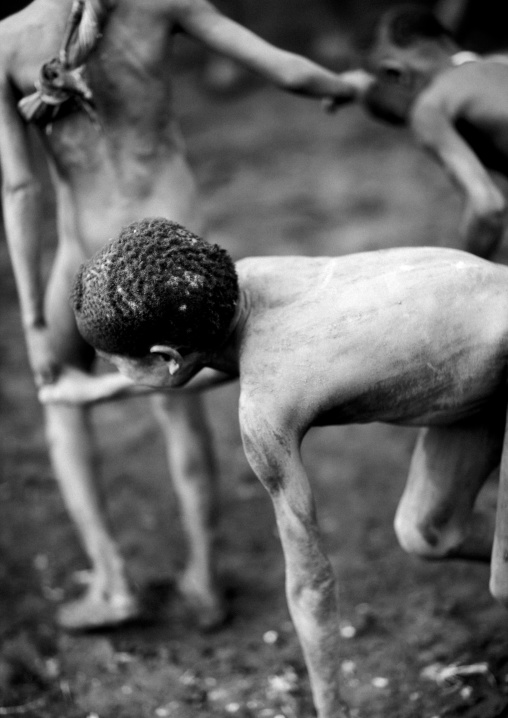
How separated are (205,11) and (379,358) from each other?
131 cm

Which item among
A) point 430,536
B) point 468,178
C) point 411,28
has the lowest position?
point 430,536

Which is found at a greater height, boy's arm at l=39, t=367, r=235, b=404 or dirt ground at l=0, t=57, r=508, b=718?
boy's arm at l=39, t=367, r=235, b=404

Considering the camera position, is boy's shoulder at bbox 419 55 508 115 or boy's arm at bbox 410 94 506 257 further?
boy's shoulder at bbox 419 55 508 115

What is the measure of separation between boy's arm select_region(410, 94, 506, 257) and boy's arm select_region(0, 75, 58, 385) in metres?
1.39

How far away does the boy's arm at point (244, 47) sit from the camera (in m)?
2.69

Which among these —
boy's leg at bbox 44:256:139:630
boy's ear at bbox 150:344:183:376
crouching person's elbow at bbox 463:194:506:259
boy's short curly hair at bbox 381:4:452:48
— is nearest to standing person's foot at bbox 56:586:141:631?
boy's leg at bbox 44:256:139:630

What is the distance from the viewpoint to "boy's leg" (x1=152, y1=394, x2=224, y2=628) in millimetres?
3082

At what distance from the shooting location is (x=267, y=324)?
6.95ft

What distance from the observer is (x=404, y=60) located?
11.2ft

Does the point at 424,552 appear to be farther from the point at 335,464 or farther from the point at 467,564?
the point at 335,464

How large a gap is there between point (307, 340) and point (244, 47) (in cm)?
114

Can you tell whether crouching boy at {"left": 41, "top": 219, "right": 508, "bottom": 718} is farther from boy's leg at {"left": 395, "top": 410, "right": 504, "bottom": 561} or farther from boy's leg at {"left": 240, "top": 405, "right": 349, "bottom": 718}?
boy's leg at {"left": 395, "top": 410, "right": 504, "bottom": 561}

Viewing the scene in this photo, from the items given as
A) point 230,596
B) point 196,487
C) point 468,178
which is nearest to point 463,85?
point 468,178

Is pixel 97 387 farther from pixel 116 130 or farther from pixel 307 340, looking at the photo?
pixel 307 340
